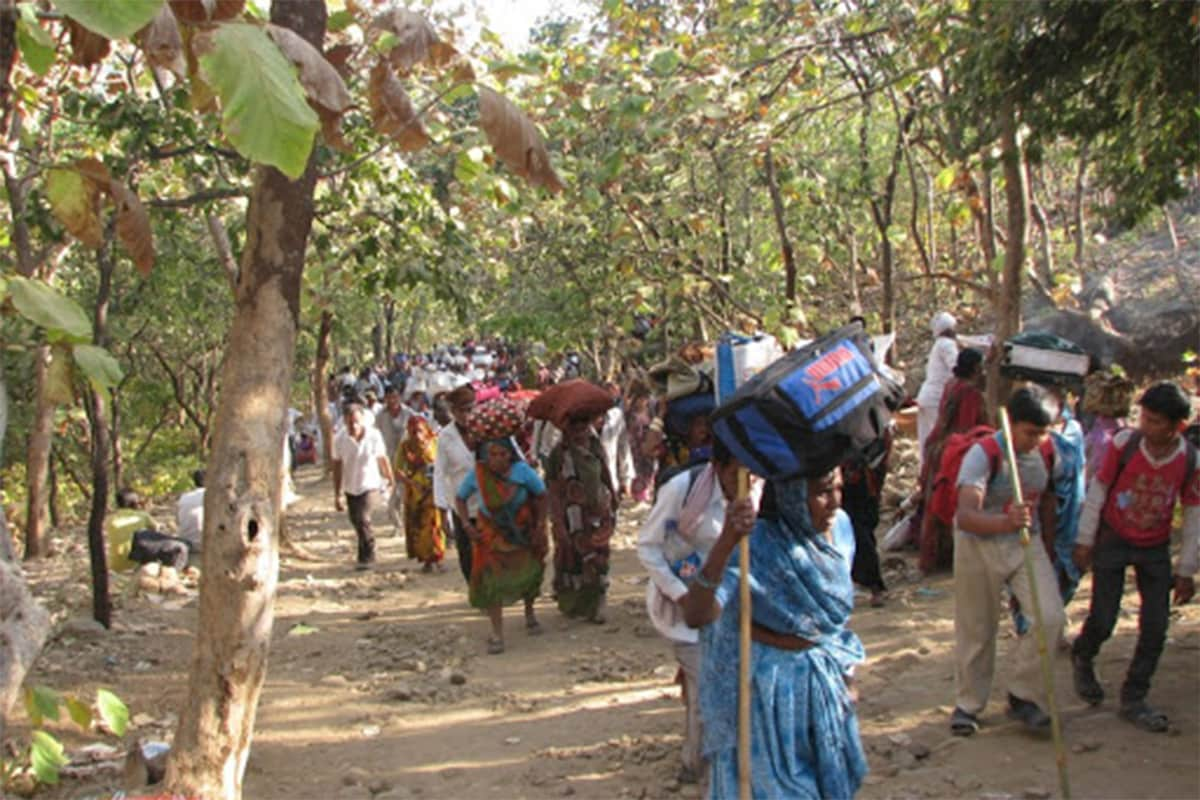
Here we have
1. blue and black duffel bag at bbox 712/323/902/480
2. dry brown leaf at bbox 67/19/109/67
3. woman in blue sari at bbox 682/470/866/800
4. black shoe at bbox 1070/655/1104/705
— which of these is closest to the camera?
dry brown leaf at bbox 67/19/109/67

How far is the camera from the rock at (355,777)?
19.1ft

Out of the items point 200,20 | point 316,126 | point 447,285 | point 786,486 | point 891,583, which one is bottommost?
point 891,583

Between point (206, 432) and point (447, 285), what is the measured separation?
15148 mm

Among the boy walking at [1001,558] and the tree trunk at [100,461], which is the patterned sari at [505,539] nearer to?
the tree trunk at [100,461]

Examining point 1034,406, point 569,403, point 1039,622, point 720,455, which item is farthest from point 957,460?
point 569,403

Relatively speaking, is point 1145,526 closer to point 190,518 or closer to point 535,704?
point 535,704

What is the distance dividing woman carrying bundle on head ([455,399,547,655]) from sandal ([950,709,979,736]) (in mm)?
3429

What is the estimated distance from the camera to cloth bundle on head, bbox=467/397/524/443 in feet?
25.8

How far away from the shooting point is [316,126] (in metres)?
1.82

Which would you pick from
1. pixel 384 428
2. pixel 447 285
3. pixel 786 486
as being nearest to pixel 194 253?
pixel 384 428

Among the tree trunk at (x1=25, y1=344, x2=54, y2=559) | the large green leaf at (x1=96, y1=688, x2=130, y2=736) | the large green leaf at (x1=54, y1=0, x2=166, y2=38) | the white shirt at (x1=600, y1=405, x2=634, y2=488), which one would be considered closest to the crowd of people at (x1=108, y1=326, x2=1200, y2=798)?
the tree trunk at (x1=25, y1=344, x2=54, y2=559)

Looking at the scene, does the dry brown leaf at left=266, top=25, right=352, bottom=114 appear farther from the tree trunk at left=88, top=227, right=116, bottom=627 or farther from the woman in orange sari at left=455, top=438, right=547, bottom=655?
the woman in orange sari at left=455, top=438, right=547, bottom=655

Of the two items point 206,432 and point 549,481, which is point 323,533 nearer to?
point 549,481

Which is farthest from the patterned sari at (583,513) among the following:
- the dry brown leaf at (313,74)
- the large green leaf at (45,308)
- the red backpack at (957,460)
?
the dry brown leaf at (313,74)
